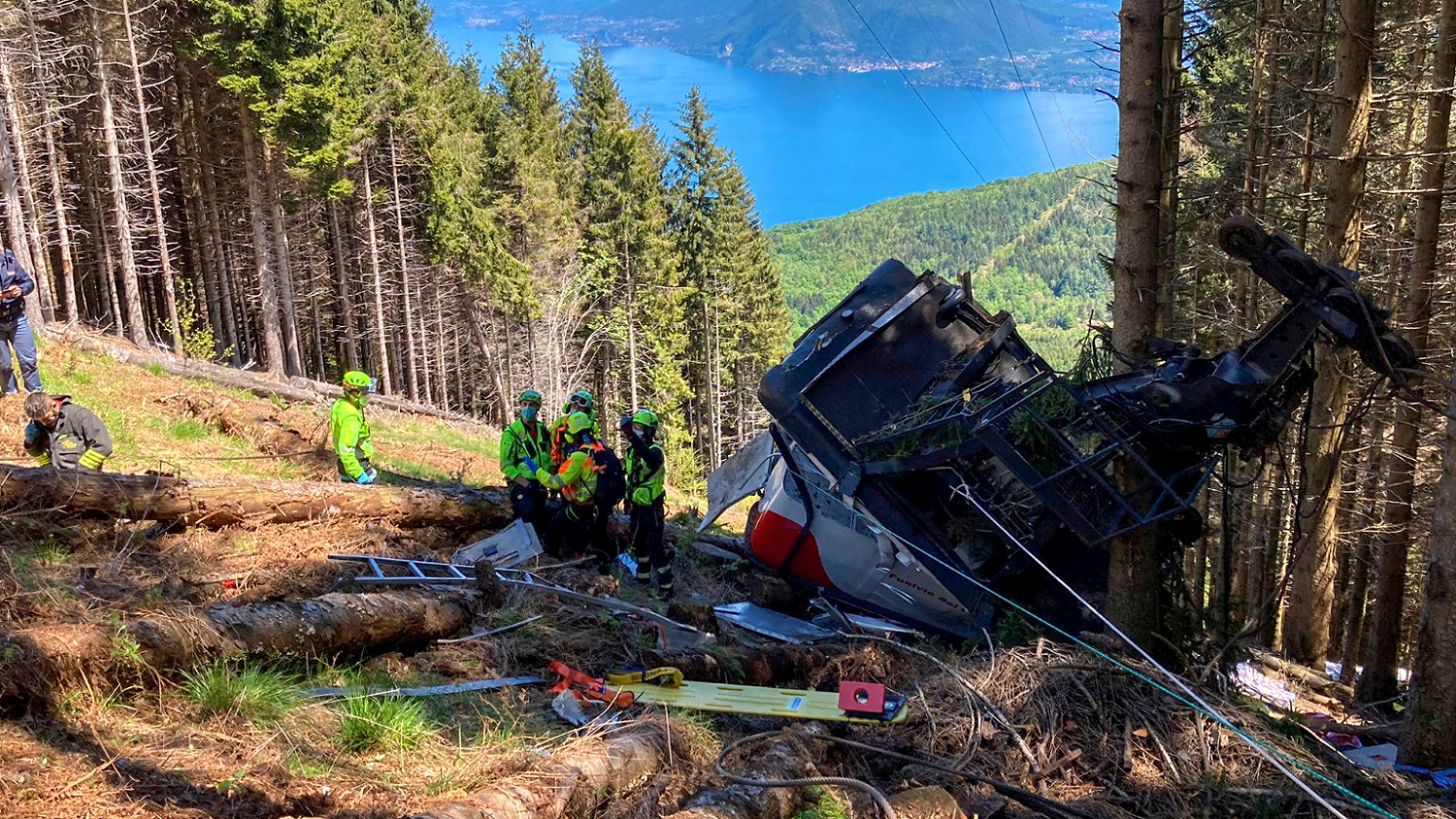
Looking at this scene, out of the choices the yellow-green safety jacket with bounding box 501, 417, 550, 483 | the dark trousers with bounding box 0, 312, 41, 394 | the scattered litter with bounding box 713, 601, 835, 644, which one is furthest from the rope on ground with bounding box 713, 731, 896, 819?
the dark trousers with bounding box 0, 312, 41, 394

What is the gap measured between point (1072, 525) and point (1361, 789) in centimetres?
235

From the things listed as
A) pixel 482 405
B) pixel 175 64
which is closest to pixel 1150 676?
pixel 175 64

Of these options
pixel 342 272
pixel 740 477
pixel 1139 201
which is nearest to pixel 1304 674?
pixel 1139 201

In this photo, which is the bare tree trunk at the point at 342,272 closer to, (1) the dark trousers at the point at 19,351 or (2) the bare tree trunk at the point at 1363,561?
(1) the dark trousers at the point at 19,351

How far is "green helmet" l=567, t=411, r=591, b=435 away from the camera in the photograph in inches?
383

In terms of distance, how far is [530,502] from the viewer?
10.1 m

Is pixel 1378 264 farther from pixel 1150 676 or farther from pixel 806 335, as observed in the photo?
pixel 1150 676

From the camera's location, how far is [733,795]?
14.9 ft

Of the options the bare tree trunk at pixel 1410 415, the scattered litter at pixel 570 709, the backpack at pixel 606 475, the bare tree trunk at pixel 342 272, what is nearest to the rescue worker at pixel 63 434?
the backpack at pixel 606 475

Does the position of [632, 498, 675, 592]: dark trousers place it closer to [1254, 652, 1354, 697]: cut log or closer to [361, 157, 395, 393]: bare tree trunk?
[1254, 652, 1354, 697]: cut log

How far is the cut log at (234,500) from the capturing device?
7.41 meters

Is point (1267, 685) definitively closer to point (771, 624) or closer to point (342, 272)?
point (771, 624)

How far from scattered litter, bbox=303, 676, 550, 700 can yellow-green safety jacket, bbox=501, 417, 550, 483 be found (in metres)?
4.19

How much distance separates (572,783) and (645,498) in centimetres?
535
